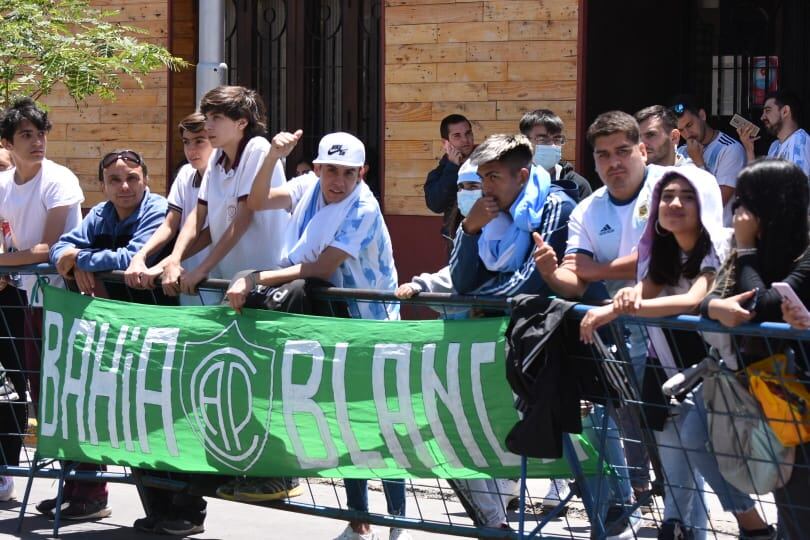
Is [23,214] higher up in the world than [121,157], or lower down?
lower down

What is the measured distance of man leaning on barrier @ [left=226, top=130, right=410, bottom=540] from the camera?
618cm

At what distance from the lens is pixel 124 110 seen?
13.9m

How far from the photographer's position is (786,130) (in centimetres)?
1007

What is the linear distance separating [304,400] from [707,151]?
5081 mm

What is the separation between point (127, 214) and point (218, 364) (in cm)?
134

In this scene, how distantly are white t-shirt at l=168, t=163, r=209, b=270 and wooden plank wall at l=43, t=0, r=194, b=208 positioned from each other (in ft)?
21.3

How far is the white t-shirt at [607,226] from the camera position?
5.81 m

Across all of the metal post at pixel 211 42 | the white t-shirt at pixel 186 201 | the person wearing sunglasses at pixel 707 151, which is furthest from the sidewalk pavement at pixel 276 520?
the metal post at pixel 211 42

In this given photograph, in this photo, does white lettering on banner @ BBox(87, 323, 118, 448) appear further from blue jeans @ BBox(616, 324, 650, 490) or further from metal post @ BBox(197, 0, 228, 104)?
metal post @ BBox(197, 0, 228, 104)

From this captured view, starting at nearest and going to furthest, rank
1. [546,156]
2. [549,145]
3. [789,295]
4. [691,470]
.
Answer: [789,295] < [691,470] < [546,156] < [549,145]

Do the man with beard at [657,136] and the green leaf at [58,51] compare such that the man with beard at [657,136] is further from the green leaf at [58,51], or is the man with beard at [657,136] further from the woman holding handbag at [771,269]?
the green leaf at [58,51]

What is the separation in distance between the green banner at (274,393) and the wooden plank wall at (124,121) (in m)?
7.07

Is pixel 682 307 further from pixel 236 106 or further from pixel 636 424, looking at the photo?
pixel 236 106

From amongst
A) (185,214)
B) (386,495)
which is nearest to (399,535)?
(386,495)
